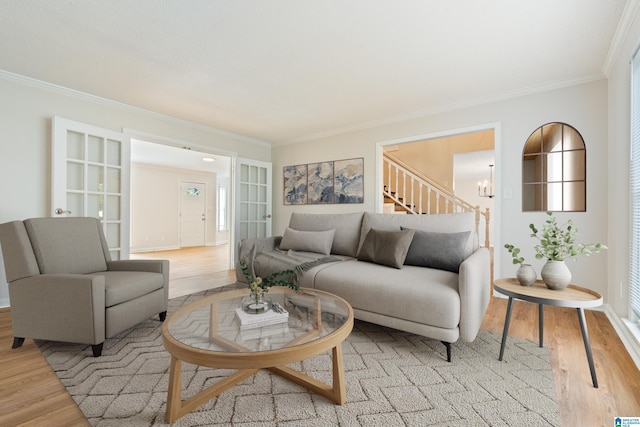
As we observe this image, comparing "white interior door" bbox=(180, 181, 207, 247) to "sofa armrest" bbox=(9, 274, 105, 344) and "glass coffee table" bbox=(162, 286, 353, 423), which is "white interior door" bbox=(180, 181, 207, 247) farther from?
"glass coffee table" bbox=(162, 286, 353, 423)

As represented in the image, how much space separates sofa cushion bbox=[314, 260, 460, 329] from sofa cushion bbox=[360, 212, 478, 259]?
45 centimetres

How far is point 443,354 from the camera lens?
1870mm

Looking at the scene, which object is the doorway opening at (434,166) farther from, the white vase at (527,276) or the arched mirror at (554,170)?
the white vase at (527,276)

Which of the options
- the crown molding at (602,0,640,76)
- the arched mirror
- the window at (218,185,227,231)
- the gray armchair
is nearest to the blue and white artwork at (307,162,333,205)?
the arched mirror

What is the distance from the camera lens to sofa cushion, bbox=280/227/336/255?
320 cm

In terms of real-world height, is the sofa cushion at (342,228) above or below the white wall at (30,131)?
below

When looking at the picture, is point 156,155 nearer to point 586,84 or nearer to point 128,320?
point 128,320

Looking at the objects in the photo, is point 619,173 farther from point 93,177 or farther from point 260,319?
point 93,177

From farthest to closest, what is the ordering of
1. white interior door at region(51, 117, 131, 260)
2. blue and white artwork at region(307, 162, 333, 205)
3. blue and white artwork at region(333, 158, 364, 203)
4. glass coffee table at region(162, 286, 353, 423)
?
blue and white artwork at region(307, 162, 333, 205) < blue and white artwork at region(333, 158, 364, 203) < white interior door at region(51, 117, 131, 260) < glass coffee table at region(162, 286, 353, 423)

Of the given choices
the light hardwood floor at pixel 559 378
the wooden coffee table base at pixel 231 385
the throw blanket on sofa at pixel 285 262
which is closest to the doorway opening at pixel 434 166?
the throw blanket on sofa at pixel 285 262

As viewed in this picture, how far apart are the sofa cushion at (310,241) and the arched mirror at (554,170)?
2.12m

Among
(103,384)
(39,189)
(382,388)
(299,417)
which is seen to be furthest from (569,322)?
(39,189)

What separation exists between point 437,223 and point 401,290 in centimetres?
99

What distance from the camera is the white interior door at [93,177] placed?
294cm
